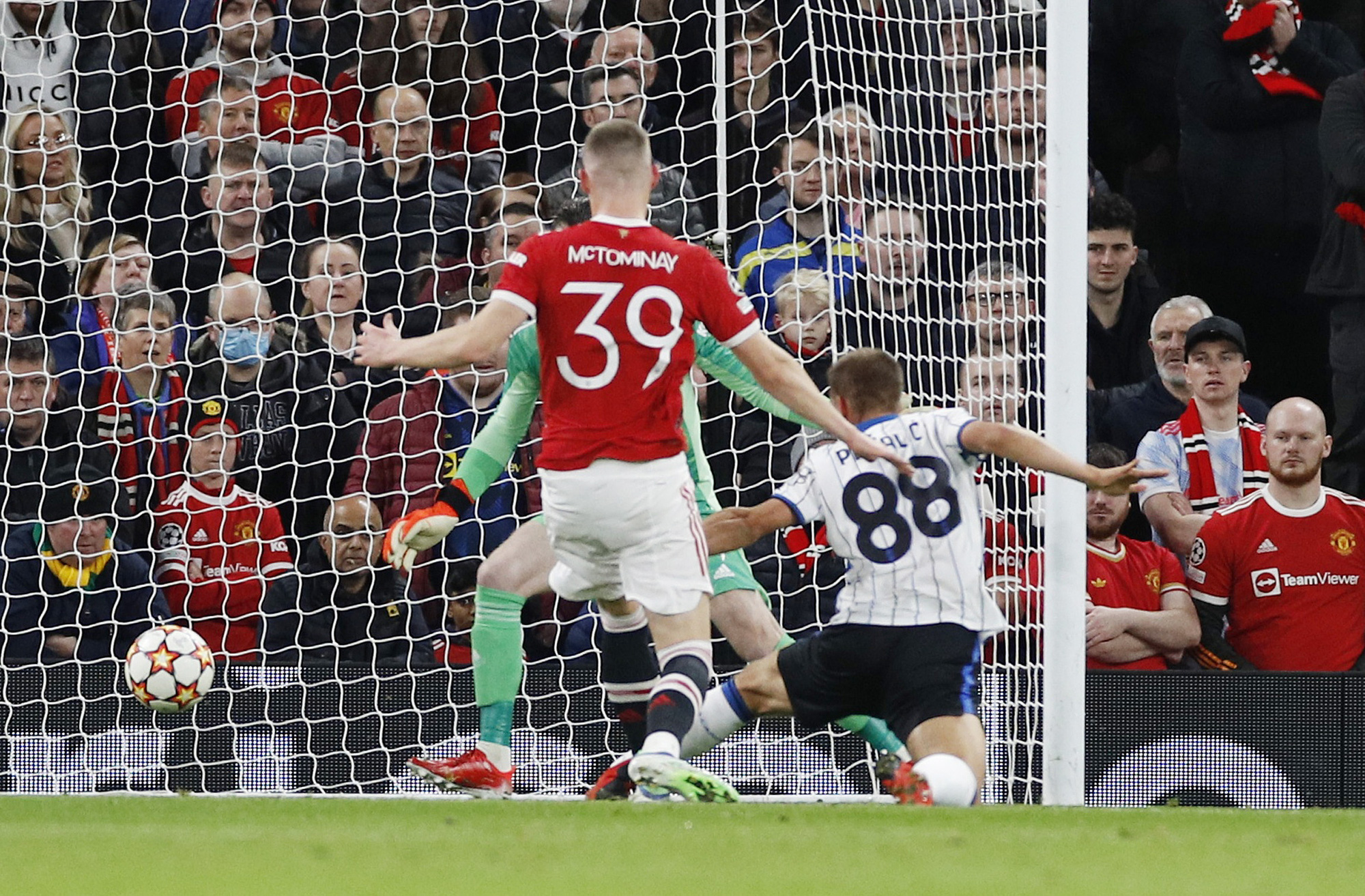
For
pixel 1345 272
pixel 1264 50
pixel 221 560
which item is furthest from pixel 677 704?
pixel 1264 50

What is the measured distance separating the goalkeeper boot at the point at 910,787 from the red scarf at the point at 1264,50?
4.77 meters

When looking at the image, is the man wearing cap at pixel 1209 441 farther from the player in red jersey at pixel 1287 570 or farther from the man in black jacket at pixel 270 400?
the man in black jacket at pixel 270 400

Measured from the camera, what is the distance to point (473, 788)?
6.48 meters

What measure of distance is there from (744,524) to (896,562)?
0.45 meters

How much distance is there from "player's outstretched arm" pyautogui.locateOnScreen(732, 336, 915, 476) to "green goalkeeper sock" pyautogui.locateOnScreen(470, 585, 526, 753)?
4.79 feet

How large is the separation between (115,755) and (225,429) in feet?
4.52

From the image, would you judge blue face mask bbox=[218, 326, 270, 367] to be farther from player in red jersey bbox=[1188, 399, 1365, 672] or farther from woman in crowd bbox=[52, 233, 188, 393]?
player in red jersey bbox=[1188, 399, 1365, 672]

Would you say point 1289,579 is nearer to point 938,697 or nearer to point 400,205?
point 938,697

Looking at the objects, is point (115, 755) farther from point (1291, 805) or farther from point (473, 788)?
point (1291, 805)

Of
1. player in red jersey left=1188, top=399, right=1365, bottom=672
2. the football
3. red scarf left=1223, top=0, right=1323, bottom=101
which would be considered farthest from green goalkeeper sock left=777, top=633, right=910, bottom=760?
red scarf left=1223, top=0, right=1323, bottom=101

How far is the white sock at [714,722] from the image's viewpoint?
5.91 m

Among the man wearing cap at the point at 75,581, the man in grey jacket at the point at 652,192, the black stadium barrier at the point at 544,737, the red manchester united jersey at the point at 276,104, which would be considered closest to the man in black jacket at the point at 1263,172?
the black stadium barrier at the point at 544,737

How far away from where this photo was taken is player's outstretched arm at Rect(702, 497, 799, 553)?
5758 mm

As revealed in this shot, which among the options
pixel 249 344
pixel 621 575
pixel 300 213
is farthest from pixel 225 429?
pixel 621 575
